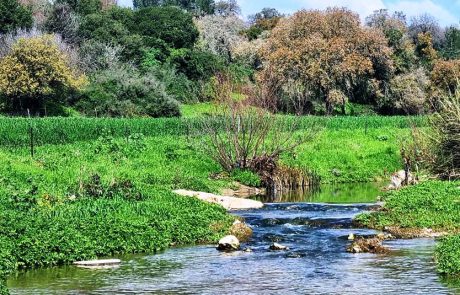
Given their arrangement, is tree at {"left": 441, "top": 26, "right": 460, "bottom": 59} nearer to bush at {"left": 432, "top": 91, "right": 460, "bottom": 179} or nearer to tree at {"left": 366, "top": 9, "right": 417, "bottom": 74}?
tree at {"left": 366, "top": 9, "right": 417, "bottom": 74}

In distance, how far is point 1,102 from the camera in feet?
189

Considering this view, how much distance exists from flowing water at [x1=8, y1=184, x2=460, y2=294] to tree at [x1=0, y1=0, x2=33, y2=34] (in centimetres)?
4857

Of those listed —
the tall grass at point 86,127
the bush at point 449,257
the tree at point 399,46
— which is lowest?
the bush at point 449,257

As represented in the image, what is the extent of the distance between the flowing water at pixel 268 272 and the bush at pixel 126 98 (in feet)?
117

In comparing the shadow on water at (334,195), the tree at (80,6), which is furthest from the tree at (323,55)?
the shadow on water at (334,195)

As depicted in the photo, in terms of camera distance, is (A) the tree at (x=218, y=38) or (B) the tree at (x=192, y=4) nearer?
(A) the tree at (x=218, y=38)

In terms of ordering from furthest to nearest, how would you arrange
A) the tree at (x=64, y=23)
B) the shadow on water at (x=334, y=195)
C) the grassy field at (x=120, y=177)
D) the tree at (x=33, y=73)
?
1. the tree at (x=64, y=23)
2. the tree at (x=33, y=73)
3. the shadow on water at (x=334, y=195)
4. the grassy field at (x=120, y=177)

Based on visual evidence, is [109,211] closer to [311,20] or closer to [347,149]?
[347,149]

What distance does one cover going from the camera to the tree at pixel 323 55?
62.5 m

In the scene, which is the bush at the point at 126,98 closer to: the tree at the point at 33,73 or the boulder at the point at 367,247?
the tree at the point at 33,73

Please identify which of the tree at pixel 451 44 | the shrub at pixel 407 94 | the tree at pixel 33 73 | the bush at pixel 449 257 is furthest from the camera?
the tree at pixel 451 44

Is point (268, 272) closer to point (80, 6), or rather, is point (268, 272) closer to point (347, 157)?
point (347, 157)

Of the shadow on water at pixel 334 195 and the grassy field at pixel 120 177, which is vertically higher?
the grassy field at pixel 120 177

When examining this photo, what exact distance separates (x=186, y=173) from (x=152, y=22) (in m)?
41.8
